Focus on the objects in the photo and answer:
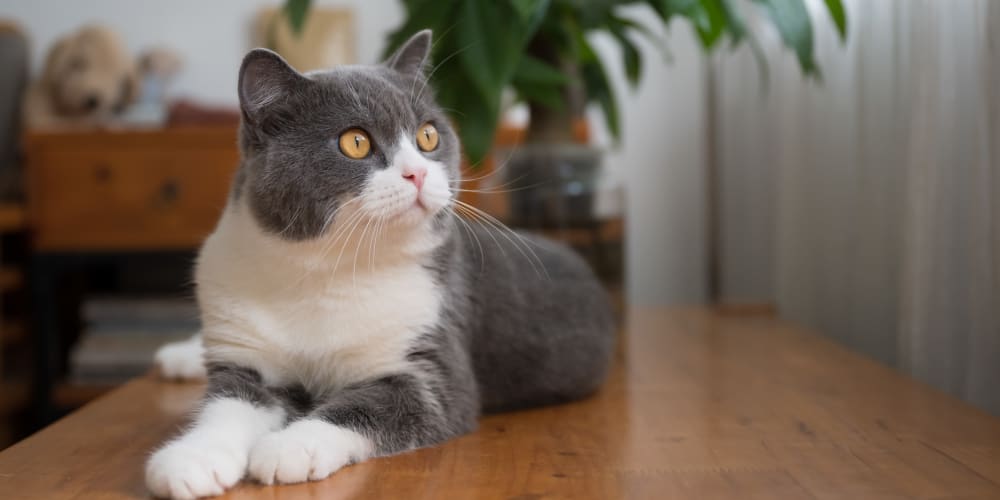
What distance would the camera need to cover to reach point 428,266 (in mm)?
1097

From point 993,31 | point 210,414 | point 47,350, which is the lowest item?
point 47,350

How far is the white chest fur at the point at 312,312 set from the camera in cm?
103

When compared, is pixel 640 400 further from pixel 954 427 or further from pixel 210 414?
pixel 210 414

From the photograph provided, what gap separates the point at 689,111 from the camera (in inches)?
103

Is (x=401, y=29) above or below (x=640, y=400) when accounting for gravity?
above

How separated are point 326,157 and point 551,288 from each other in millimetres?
444

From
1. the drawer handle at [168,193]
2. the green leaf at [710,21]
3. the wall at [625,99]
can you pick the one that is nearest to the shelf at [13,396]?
the drawer handle at [168,193]

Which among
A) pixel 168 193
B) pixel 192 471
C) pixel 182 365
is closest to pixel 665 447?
pixel 192 471

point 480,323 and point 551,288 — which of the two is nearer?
point 480,323

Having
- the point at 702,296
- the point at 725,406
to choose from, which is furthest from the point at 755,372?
the point at 702,296

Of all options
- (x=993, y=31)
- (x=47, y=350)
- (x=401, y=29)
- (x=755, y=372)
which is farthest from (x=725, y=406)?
(x=47, y=350)

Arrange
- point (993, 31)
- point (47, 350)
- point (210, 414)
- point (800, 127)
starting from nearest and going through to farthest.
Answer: point (210, 414) → point (993, 31) → point (800, 127) → point (47, 350)

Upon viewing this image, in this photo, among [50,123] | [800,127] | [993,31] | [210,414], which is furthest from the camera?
[50,123]

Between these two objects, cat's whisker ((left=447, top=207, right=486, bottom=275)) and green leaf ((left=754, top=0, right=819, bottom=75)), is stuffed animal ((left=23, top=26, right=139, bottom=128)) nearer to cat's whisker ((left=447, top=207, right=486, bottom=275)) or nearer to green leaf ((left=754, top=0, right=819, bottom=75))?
cat's whisker ((left=447, top=207, right=486, bottom=275))
